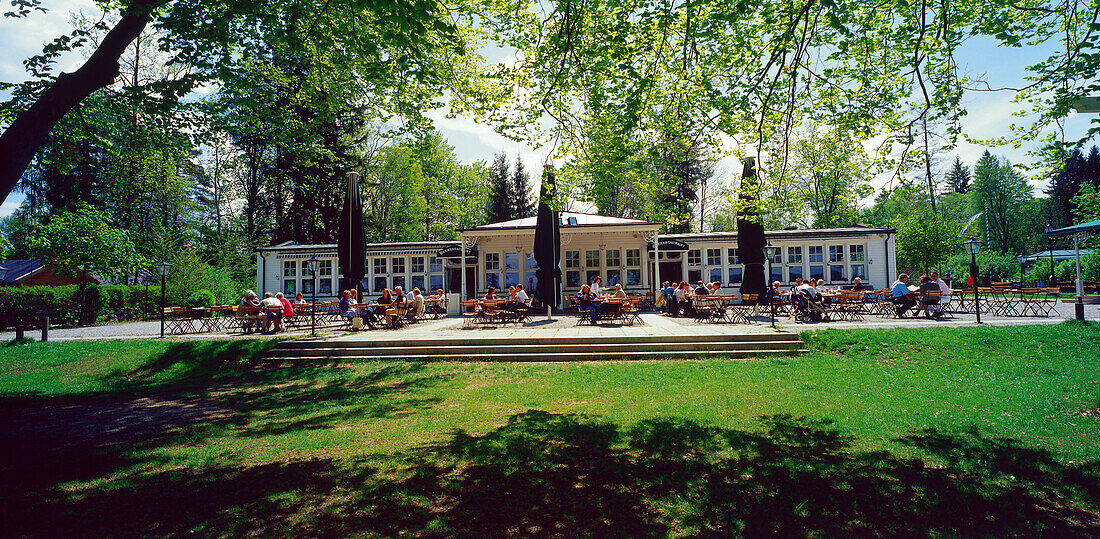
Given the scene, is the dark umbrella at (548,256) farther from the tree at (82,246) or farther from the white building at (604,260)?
the tree at (82,246)

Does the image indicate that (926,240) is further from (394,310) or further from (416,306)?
(394,310)

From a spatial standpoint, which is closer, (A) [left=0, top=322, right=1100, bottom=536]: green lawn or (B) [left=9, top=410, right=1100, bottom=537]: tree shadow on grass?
(B) [left=9, top=410, right=1100, bottom=537]: tree shadow on grass

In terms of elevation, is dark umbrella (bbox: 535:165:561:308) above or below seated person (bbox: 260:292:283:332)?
above

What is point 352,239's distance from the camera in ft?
50.3

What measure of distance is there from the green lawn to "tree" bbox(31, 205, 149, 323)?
37.9ft

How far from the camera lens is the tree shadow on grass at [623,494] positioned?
3.13 metres

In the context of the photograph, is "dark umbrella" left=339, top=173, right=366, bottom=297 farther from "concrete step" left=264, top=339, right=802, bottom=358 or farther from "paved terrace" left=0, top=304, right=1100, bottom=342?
"concrete step" left=264, top=339, right=802, bottom=358

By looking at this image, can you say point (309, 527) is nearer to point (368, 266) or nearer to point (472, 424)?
point (472, 424)

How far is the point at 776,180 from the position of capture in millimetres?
6887

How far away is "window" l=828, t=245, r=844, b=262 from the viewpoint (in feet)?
71.5

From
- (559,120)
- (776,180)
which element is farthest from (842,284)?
(559,120)

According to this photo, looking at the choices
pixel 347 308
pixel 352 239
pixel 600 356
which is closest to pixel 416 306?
pixel 347 308

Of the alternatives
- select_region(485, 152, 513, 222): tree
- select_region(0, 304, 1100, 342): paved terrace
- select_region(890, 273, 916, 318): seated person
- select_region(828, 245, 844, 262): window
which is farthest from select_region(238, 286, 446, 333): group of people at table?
select_region(485, 152, 513, 222): tree

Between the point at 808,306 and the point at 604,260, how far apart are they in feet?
29.0
